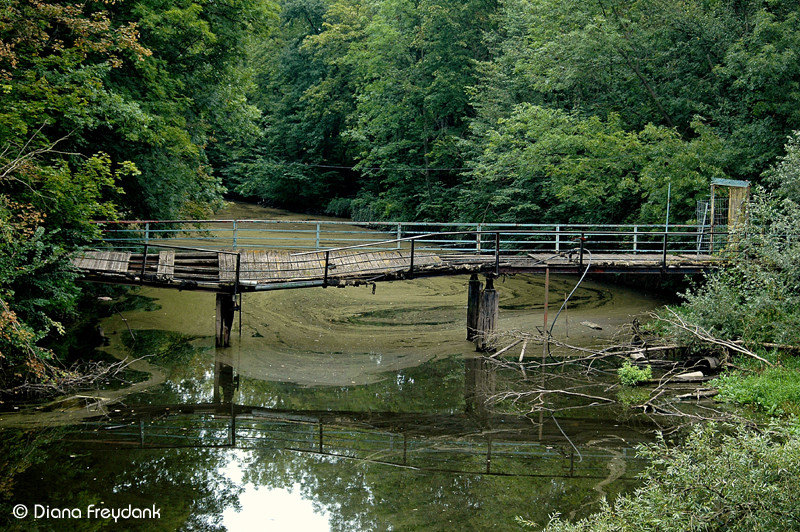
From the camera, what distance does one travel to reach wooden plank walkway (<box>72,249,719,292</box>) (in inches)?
590

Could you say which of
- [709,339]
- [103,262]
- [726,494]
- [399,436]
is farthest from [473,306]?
[726,494]

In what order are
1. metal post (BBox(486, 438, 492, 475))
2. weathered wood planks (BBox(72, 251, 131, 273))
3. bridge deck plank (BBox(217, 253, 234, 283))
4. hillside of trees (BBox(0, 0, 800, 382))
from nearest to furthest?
metal post (BBox(486, 438, 492, 475)) < hillside of trees (BBox(0, 0, 800, 382)) < weathered wood planks (BBox(72, 251, 131, 273)) < bridge deck plank (BBox(217, 253, 234, 283))

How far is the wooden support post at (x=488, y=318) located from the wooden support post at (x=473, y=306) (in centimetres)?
34

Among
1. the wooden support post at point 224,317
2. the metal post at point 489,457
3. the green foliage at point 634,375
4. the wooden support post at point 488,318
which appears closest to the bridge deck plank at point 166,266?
the wooden support post at point 224,317

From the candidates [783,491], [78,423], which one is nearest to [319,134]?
[78,423]

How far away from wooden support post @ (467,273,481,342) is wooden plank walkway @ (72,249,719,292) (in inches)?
22.9

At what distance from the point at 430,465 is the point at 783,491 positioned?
5.00 metres

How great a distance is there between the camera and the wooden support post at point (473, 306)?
16.7 m

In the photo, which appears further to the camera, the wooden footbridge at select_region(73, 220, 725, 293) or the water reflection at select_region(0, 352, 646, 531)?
the wooden footbridge at select_region(73, 220, 725, 293)

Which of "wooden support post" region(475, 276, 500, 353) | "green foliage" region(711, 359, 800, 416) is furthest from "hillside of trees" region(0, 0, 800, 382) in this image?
"green foliage" region(711, 359, 800, 416)

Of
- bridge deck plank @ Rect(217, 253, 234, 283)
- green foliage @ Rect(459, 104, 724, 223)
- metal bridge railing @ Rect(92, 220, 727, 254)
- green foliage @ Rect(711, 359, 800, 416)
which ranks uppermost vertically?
green foliage @ Rect(459, 104, 724, 223)

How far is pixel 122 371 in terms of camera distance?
14.0m

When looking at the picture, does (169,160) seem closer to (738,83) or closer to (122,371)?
(122,371)

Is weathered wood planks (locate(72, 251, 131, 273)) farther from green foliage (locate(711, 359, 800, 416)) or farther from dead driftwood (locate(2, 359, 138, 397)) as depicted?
green foliage (locate(711, 359, 800, 416))
